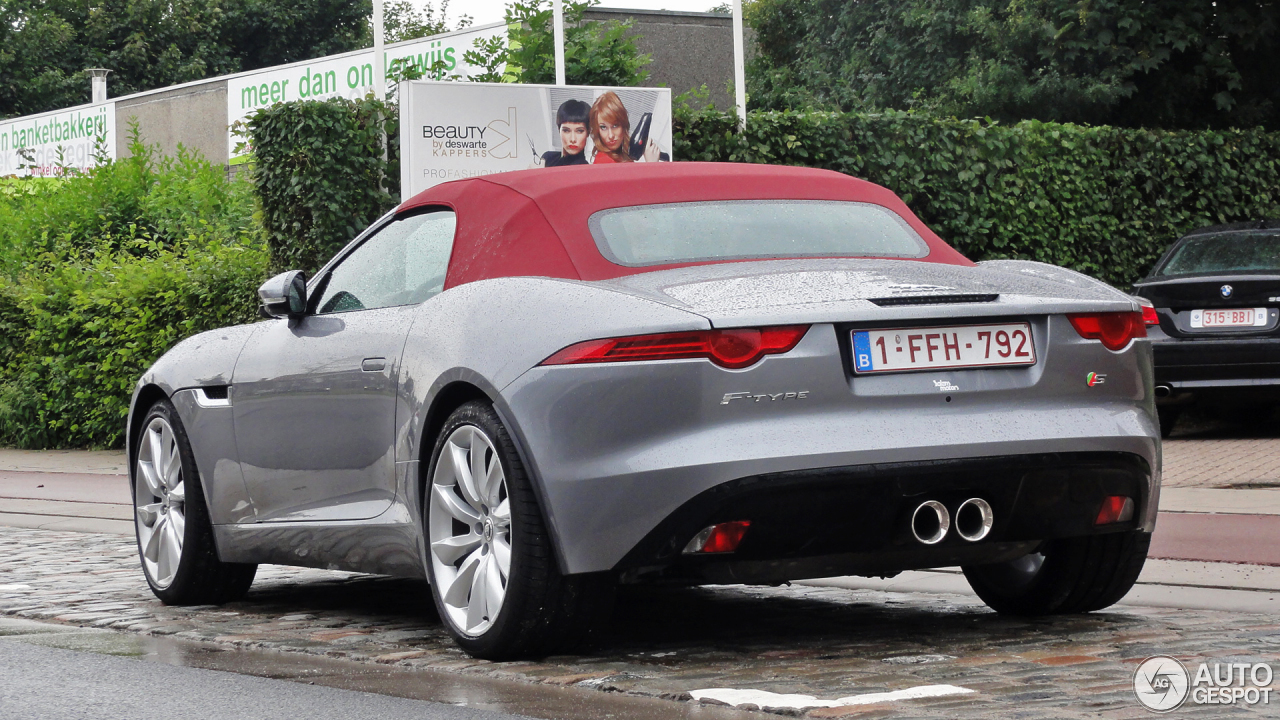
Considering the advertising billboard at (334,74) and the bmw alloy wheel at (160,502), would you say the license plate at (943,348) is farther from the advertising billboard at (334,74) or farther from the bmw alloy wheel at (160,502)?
the advertising billboard at (334,74)

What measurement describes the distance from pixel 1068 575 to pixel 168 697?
280 centimetres

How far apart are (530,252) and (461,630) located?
3.75 ft

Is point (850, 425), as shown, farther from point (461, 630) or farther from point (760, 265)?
point (461, 630)

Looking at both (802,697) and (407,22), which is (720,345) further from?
(407,22)

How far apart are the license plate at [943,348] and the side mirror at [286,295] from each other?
91.1 inches

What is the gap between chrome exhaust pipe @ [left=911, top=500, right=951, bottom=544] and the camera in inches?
190

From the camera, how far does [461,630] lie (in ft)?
17.0

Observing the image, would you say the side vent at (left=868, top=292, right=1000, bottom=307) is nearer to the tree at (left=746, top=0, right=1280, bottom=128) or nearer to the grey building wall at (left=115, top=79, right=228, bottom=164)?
the tree at (left=746, top=0, right=1280, bottom=128)

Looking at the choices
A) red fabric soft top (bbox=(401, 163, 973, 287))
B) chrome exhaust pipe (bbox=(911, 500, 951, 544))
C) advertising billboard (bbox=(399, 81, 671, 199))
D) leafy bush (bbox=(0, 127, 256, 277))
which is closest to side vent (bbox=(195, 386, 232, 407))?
red fabric soft top (bbox=(401, 163, 973, 287))

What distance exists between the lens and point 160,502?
278 inches

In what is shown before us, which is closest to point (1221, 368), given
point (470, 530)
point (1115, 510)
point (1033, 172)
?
point (1033, 172)

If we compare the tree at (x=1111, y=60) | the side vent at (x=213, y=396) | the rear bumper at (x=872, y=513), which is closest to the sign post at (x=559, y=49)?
the tree at (x=1111, y=60)

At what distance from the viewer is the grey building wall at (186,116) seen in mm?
33781

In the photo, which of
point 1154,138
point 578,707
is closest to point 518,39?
point 1154,138
